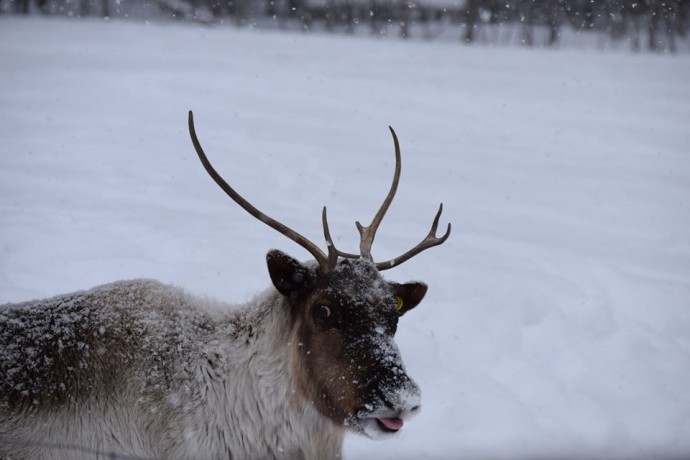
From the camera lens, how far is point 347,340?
311 centimetres

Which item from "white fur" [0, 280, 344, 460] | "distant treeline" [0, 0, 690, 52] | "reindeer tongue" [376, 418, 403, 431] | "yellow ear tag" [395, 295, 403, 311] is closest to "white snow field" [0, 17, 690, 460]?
"white fur" [0, 280, 344, 460]

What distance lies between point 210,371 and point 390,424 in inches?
34.0

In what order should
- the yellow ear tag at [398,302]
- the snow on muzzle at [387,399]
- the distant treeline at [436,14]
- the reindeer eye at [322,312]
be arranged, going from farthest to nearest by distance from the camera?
1. the distant treeline at [436,14]
2. the yellow ear tag at [398,302]
3. the reindeer eye at [322,312]
4. the snow on muzzle at [387,399]

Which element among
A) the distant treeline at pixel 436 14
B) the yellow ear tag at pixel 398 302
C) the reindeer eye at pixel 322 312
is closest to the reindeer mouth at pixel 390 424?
the reindeer eye at pixel 322 312

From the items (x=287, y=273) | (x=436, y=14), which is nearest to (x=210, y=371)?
(x=287, y=273)

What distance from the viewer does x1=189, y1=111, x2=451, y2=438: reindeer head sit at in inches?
118

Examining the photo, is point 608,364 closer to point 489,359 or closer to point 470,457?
point 489,359

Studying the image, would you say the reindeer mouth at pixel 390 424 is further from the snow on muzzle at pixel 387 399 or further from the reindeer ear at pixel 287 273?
the reindeer ear at pixel 287 273

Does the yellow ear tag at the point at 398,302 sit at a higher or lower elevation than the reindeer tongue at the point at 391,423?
higher

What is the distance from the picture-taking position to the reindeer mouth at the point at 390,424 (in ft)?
9.80

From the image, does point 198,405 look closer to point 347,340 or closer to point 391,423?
point 347,340

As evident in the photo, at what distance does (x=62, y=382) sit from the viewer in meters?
2.99

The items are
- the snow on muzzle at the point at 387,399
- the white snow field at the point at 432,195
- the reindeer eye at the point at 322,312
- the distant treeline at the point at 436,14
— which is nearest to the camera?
the snow on muzzle at the point at 387,399

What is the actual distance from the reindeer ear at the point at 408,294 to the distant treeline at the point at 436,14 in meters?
17.1
